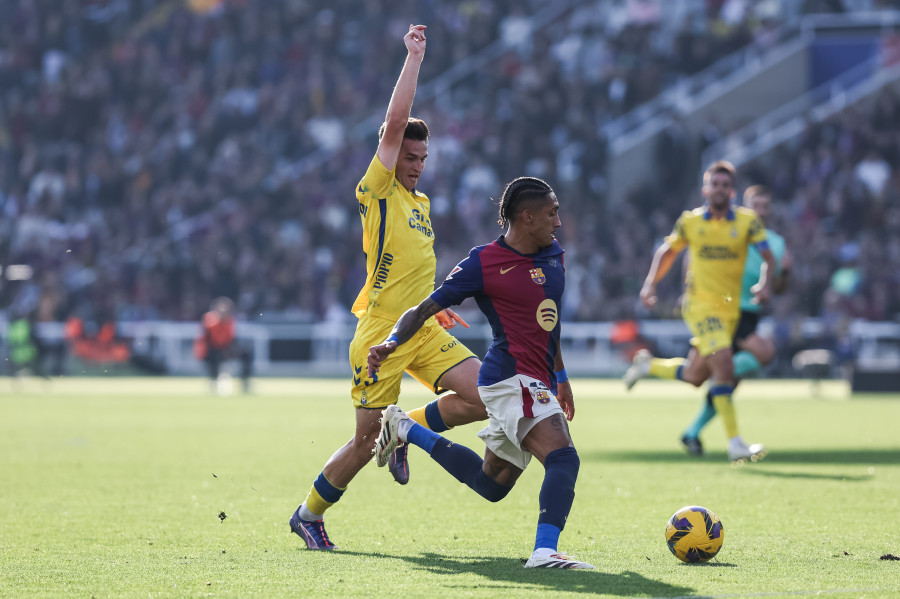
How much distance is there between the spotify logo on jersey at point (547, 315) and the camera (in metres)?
6.55

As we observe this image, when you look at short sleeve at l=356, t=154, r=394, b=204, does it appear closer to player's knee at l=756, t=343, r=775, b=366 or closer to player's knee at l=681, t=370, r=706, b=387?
player's knee at l=681, t=370, r=706, b=387

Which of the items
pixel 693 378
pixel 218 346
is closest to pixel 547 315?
pixel 693 378

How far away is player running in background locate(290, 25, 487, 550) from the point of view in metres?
7.18

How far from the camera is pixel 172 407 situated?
66.0ft

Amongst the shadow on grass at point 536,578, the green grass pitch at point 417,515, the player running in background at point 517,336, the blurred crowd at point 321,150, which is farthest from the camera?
the blurred crowd at point 321,150

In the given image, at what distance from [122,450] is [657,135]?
776 inches

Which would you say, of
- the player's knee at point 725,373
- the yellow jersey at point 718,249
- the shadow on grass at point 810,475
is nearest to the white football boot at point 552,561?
the shadow on grass at point 810,475

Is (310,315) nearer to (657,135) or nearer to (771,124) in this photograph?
(657,135)

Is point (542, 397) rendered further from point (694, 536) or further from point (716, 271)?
point (716, 271)

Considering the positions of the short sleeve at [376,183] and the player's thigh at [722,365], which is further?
the player's thigh at [722,365]

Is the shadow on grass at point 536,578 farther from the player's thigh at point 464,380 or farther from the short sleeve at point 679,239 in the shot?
the short sleeve at point 679,239

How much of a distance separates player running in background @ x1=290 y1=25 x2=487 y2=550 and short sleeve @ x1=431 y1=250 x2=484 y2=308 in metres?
0.82

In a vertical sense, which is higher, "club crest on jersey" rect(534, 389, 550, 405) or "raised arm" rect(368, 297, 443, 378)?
"raised arm" rect(368, 297, 443, 378)

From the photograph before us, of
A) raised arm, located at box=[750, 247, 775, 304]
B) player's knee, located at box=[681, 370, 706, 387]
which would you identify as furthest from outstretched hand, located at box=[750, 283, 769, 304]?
player's knee, located at box=[681, 370, 706, 387]
